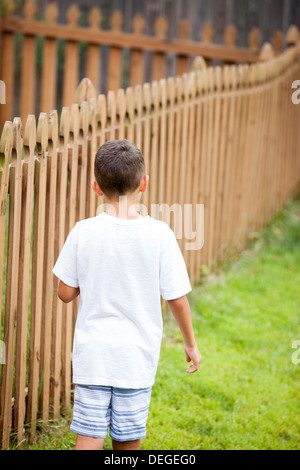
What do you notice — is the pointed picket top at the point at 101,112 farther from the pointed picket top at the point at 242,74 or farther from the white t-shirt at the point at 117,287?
the pointed picket top at the point at 242,74

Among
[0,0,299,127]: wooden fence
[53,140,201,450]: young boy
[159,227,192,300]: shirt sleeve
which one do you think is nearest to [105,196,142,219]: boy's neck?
[53,140,201,450]: young boy

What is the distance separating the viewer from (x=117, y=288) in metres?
2.46

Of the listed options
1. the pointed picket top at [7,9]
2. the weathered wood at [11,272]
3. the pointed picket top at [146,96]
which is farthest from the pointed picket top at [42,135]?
the pointed picket top at [7,9]

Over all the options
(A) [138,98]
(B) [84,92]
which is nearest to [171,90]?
(A) [138,98]

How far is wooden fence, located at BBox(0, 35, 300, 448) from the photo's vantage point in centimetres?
298

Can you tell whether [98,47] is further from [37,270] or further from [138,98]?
[37,270]

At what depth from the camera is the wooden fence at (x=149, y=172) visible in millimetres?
2984

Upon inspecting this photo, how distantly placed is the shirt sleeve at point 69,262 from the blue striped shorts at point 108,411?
409 mm

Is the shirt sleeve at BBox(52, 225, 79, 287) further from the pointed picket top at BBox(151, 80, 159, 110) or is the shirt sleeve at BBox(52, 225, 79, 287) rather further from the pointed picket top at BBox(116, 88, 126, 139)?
the pointed picket top at BBox(151, 80, 159, 110)

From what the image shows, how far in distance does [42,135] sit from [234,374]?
2.00 meters

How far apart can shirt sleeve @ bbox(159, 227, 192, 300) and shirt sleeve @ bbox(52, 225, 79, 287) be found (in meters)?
0.33

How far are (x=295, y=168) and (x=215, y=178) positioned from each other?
2549mm
